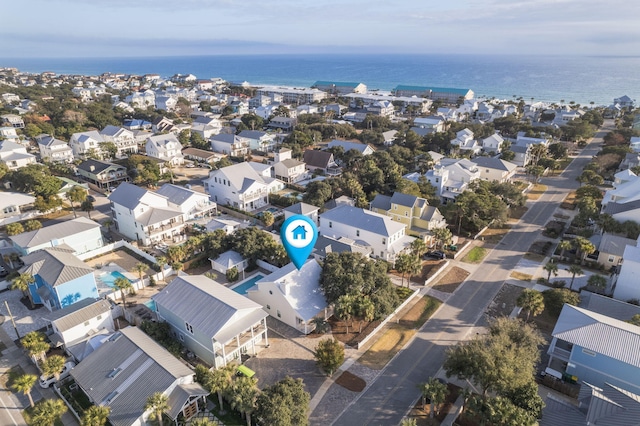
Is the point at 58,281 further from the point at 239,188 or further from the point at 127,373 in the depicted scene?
the point at 239,188

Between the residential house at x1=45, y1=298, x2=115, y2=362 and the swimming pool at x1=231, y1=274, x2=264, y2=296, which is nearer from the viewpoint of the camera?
the residential house at x1=45, y1=298, x2=115, y2=362

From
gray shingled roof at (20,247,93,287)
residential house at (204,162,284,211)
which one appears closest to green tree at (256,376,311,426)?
gray shingled roof at (20,247,93,287)

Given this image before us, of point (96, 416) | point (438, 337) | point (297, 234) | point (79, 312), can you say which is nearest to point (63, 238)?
point (79, 312)

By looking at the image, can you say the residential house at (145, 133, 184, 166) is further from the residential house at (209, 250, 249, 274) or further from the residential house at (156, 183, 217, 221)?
the residential house at (209, 250, 249, 274)

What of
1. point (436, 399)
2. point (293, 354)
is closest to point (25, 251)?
point (293, 354)

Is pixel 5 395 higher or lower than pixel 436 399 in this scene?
lower

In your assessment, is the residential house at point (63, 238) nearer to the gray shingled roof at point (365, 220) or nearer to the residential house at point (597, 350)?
the gray shingled roof at point (365, 220)

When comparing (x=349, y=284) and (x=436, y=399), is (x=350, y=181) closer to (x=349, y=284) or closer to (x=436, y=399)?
(x=349, y=284)
